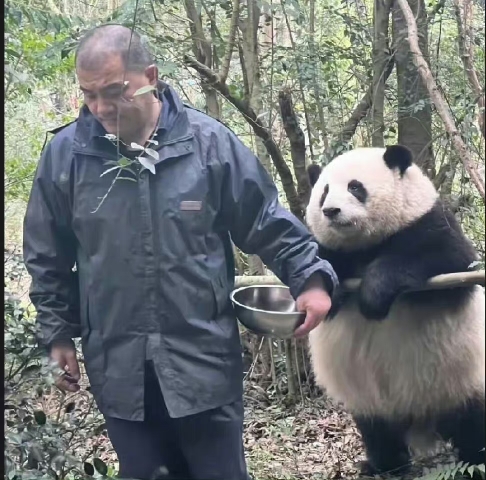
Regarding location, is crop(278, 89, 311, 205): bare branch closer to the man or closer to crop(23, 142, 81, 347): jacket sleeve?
the man

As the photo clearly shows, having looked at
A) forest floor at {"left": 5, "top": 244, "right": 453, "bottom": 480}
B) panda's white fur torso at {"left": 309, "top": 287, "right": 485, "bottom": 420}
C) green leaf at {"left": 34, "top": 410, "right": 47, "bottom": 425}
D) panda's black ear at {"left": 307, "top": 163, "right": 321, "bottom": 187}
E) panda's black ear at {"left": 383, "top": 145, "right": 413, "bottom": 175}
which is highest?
panda's black ear at {"left": 383, "top": 145, "right": 413, "bottom": 175}

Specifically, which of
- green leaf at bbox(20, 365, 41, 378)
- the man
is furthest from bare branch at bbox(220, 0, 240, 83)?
green leaf at bbox(20, 365, 41, 378)

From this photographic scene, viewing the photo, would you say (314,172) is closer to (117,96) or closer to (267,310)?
(267,310)

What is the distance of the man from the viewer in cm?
258

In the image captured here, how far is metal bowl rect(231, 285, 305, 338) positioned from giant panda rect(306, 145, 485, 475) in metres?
0.25

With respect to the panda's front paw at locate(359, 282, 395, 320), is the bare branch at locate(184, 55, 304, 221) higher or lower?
higher

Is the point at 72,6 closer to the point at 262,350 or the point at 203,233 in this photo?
the point at 203,233

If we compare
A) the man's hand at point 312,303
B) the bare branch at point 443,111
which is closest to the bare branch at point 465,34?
the bare branch at point 443,111

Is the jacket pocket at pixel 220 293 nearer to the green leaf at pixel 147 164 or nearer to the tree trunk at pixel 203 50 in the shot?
the green leaf at pixel 147 164

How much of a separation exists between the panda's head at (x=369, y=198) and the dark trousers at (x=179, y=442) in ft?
2.39

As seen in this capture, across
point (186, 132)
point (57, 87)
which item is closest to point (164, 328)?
point (186, 132)

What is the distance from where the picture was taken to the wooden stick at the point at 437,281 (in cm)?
245

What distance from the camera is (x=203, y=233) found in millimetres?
2609

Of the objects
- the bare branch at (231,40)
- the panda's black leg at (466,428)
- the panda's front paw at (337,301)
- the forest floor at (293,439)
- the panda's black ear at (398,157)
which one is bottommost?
the forest floor at (293,439)
